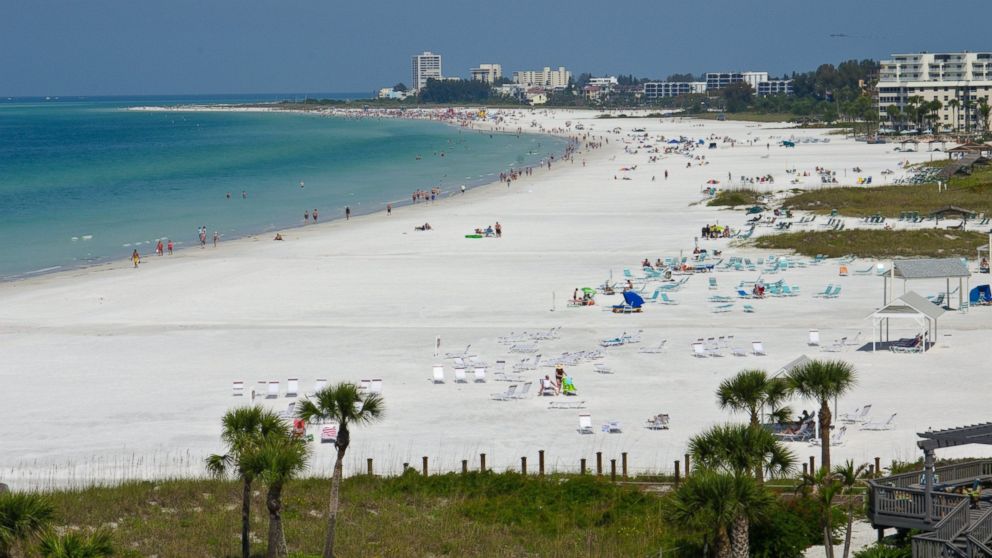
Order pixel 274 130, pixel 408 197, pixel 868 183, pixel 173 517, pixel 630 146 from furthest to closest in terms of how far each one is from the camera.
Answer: pixel 274 130 < pixel 630 146 < pixel 408 197 < pixel 868 183 < pixel 173 517

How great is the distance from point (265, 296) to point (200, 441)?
16.0 metres

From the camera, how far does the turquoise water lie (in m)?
58.9

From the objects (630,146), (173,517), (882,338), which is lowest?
(173,517)

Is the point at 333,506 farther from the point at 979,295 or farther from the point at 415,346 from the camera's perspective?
the point at 979,295

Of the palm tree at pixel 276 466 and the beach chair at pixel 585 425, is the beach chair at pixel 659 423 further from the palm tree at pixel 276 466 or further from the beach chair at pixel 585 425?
the palm tree at pixel 276 466

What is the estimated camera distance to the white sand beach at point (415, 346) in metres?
22.3

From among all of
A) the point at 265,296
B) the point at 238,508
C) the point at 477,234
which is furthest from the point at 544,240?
the point at 238,508

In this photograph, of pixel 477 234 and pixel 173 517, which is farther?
pixel 477 234

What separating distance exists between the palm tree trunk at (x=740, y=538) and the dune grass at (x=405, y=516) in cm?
222

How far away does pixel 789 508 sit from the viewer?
16.9 m

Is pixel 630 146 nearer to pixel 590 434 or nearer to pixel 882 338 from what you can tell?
pixel 882 338

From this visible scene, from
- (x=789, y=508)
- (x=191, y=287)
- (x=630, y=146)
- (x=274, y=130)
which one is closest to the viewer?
(x=789, y=508)

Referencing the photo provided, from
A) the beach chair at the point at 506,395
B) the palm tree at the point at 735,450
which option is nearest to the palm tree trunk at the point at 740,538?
the palm tree at the point at 735,450

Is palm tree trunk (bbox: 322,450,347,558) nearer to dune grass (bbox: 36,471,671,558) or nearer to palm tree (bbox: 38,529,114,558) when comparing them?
dune grass (bbox: 36,471,671,558)
